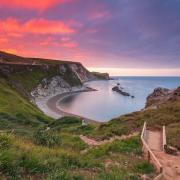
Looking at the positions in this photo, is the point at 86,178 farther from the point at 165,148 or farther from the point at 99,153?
the point at 165,148

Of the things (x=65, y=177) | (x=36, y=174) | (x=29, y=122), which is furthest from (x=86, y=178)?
(x=29, y=122)

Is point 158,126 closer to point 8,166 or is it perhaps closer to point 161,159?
point 161,159

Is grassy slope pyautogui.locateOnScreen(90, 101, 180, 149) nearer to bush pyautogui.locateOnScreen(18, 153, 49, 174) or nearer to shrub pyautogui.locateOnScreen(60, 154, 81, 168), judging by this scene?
shrub pyautogui.locateOnScreen(60, 154, 81, 168)

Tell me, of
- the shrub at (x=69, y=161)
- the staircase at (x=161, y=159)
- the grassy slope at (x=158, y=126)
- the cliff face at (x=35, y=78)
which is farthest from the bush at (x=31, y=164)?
the cliff face at (x=35, y=78)

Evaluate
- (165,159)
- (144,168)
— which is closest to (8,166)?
(144,168)

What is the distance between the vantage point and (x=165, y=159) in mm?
18250

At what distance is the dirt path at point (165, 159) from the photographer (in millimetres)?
15260

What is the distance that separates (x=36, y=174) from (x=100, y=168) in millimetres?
3813

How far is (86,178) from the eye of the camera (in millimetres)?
11117

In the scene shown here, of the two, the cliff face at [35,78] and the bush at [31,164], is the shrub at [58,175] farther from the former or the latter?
the cliff face at [35,78]

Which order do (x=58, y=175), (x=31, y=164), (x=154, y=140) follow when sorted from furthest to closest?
(x=154, y=140)
(x=31, y=164)
(x=58, y=175)

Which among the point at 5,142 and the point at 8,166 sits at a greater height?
the point at 5,142

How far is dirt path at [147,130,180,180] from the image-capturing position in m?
15.3

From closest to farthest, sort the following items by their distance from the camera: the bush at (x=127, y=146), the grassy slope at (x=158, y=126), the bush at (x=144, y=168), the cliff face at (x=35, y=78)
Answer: the bush at (x=144, y=168)
the bush at (x=127, y=146)
the grassy slope at (x=158, y=126)
the cliff face at (x=35, y=78)
